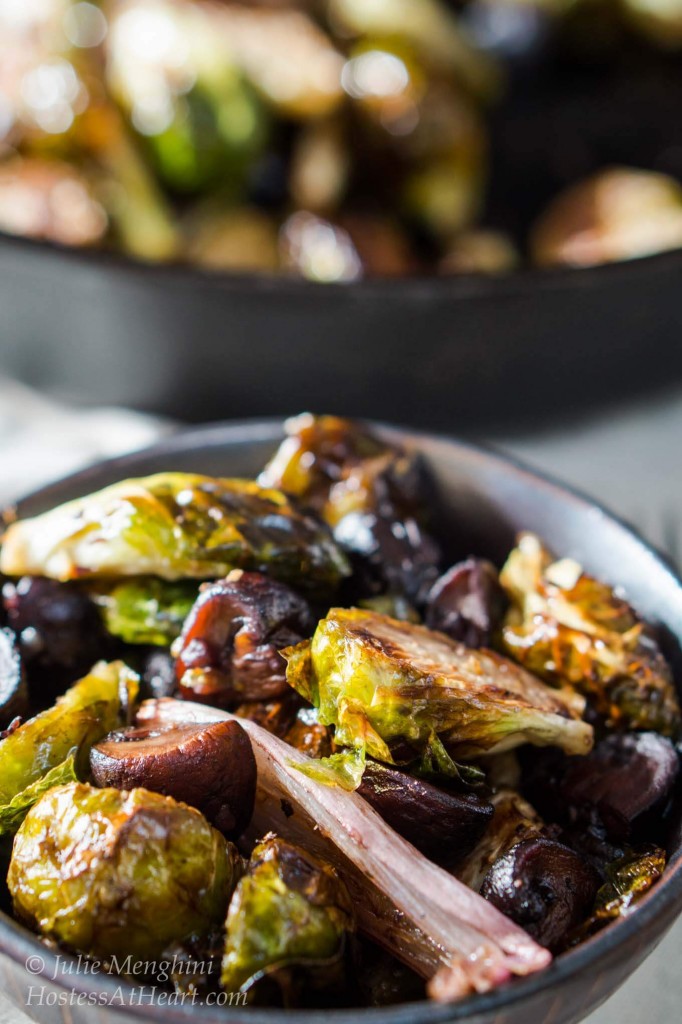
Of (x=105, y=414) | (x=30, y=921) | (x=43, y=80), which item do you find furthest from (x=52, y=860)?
(x=43, y=80)

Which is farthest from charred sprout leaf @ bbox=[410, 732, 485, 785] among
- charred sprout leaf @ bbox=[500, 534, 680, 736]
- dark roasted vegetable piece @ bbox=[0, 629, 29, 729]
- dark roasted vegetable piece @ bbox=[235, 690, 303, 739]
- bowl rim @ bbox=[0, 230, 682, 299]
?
bowl rim @ bbox=[0, 230, 682, 299]

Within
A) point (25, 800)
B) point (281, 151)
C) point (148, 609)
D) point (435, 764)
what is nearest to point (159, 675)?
point (148, 609)

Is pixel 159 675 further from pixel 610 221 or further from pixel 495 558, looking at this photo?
pixel 610 221

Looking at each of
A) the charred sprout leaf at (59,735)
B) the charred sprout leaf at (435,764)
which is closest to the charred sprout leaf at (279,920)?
the charred sprout leaf at (435,764)

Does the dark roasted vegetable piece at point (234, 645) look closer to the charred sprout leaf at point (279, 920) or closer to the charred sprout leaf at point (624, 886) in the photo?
the charred sprout leaf at point (279, 920)

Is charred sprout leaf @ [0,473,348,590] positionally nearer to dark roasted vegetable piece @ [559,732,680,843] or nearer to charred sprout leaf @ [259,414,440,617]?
charred sprout leaf @ [259,414,440,617]

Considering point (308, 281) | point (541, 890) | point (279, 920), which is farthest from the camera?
point (308, 281)
